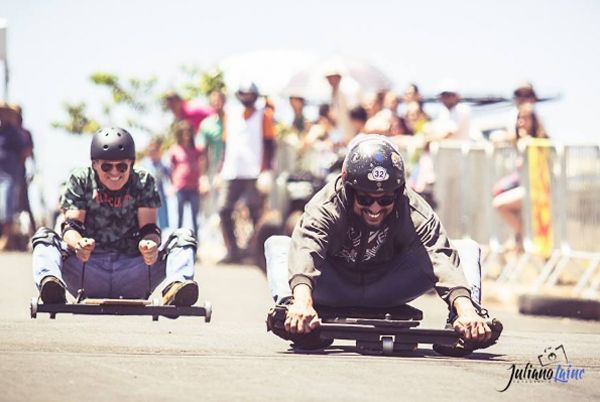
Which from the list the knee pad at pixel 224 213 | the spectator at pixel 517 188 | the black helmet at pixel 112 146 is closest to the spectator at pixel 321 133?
the knee pad at pixel 224 213

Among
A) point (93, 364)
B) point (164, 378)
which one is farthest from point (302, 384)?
point (93, 364)

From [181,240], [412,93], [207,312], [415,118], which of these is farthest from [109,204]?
[412,93]

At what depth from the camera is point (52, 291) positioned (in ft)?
35.5

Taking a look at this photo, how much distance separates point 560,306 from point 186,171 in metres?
7.43

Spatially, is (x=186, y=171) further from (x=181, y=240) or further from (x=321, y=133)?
(x=181, y=240)

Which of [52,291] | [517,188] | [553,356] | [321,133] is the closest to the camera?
[553,356]

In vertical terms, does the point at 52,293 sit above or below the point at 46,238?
below

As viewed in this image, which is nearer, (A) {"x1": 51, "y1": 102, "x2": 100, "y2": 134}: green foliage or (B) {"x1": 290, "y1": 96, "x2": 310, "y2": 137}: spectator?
(B) {"x1": 290, "y1": 96, "x2": 310, "y2": 137}: spectator

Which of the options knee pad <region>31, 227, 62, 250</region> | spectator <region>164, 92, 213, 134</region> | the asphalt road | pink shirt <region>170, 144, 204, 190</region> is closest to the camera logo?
the asphalt road

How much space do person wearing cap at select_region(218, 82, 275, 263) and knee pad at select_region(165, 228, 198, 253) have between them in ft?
28.7

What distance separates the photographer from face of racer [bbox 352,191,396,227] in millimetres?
9562

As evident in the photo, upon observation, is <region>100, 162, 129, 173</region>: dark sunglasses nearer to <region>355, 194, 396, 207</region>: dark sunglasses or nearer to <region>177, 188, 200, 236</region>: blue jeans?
<region>355, 194, 396, 207</region>: dark sunglasses

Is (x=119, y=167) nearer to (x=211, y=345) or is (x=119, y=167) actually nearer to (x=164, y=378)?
(x=211, y=345)

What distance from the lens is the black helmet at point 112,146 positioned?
11562mm
